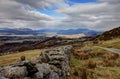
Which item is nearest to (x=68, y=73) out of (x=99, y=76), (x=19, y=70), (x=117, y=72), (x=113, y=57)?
(x=99, y=76)

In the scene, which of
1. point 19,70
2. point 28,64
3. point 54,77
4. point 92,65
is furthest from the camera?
point 92,65

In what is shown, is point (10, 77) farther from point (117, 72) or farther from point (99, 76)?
point (117, 72)

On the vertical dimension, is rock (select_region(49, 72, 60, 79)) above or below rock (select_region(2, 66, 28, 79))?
below

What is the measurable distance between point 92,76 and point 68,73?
2.21 meters

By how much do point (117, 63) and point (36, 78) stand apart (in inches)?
714

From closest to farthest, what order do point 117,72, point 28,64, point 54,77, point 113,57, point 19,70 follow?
point 19,70, point 28,64, point 54,77, point 117,72, point 113,57

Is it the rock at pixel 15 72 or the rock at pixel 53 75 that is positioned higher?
the rock at pixel 15 72

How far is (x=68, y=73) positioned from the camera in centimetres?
2162

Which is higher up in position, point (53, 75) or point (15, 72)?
point (15, 72)

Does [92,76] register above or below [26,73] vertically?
below

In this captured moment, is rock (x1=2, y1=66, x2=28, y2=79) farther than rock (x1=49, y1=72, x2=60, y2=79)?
No

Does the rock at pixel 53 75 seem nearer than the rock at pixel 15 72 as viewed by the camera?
No

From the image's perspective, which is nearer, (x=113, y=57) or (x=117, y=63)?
(x=117, y=63)

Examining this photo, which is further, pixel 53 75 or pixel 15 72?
pixel 53 75
